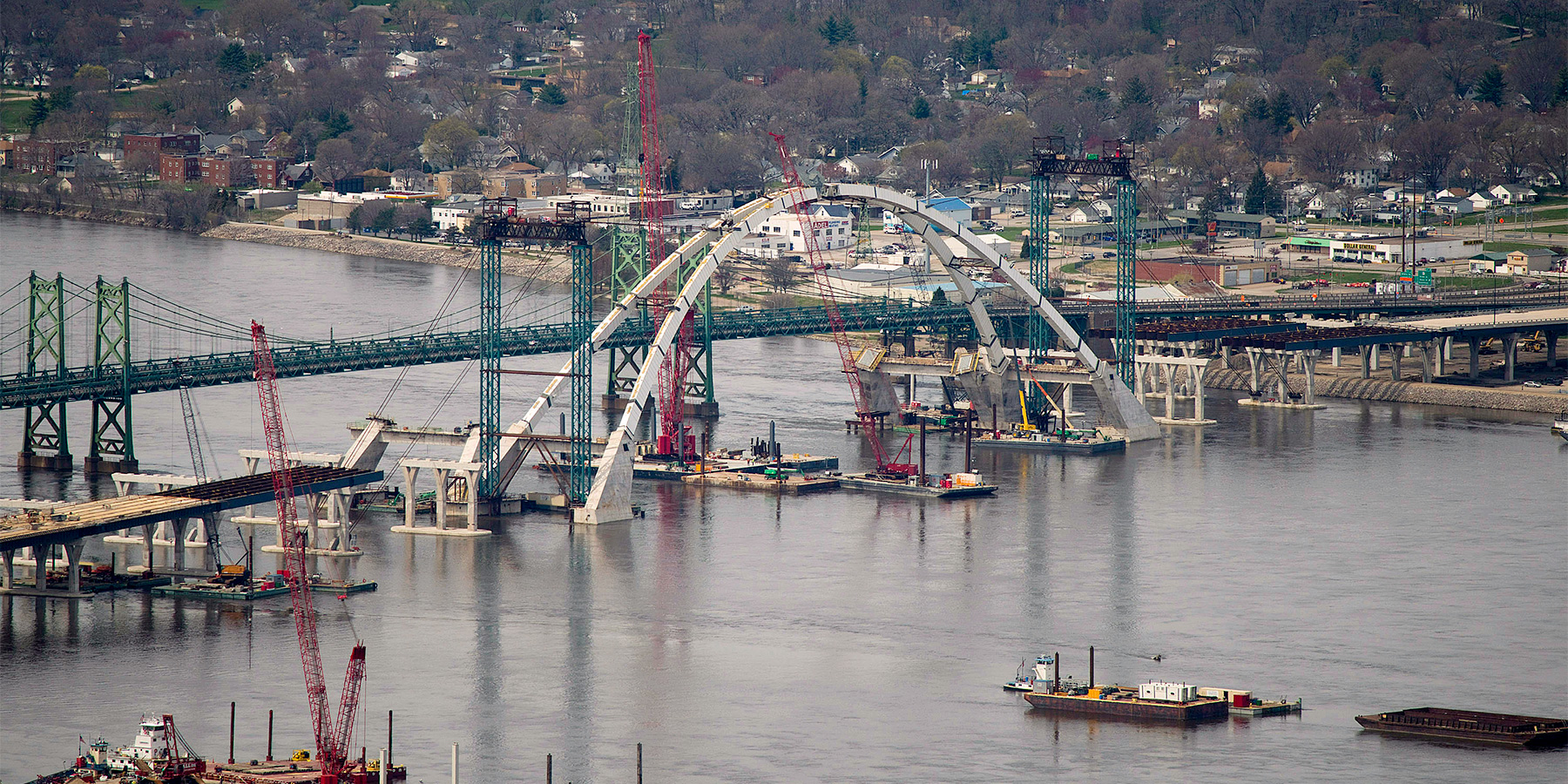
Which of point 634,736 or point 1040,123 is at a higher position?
point 1040,123

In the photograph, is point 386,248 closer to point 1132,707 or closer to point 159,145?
point 159,145

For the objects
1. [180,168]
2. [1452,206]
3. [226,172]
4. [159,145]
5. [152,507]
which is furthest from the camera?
[159,145]

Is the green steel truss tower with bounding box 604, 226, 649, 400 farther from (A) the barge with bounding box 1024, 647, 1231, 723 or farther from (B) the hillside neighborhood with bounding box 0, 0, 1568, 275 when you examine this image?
(A) the barge with bounding box 1024, 647, 1231, 723

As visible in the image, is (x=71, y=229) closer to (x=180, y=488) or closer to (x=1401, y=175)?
(x=1401, y=175)

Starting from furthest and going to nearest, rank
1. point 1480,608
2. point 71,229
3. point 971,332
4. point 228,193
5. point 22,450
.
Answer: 1. point 228,193
2. point 71,229
3. point 971,332
4. point 22,450
5. point 1480,608

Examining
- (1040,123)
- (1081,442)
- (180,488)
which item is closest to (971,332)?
(1081,442)

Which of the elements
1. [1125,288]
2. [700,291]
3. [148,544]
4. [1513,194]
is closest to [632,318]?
[700,291]
